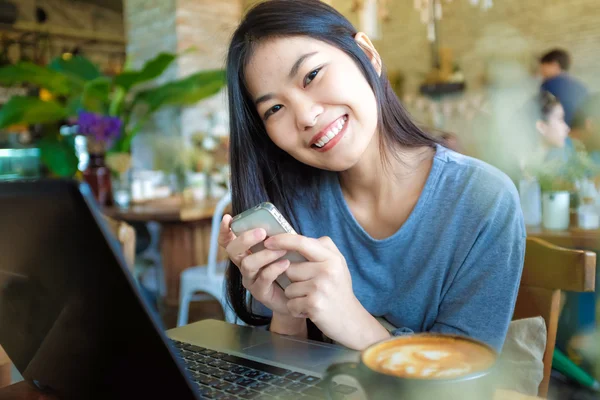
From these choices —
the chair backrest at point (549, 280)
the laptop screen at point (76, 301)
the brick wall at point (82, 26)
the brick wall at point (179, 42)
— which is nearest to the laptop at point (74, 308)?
the laptop screen at point (76, 301)

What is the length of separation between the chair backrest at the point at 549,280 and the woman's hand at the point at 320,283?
0.34 m

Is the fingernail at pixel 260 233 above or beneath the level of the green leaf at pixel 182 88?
beneath

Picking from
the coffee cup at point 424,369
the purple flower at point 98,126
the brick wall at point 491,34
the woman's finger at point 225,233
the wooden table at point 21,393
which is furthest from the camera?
the brick wall at point 491,34

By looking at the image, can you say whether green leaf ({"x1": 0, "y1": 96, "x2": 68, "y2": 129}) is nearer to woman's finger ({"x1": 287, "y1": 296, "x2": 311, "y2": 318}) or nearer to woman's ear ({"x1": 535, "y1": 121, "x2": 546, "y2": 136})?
woman's ear ({"x1": 535, "y1": 121, "x2": 546, "y2": 136})

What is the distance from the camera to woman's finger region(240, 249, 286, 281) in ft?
2.23

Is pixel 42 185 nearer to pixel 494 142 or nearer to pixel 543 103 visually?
pixel 494 142

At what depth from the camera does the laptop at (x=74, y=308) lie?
345mm

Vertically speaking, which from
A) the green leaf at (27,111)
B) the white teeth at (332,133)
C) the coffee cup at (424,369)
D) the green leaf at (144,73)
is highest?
the green leaf at (144,73)

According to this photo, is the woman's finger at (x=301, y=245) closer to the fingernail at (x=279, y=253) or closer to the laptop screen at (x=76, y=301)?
the fingernail at (x=279, y=253)

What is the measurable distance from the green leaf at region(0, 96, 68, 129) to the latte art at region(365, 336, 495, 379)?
3181 millimetres

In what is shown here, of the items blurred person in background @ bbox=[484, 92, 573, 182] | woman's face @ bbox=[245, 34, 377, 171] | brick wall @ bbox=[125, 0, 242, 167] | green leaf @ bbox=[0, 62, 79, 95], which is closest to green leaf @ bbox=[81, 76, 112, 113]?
green leaf @ bbox=[0, 62, 79, 95]

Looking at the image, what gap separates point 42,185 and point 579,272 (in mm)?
782

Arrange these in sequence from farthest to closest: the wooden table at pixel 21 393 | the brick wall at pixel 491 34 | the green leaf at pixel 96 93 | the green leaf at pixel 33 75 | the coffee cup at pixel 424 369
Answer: the brick wall at pixel 491 34
the green leaf at pixel 33 75
the green leaf at pixel 96 93
the wooden table at pixel 21 393
the coffee cup at pixel 424 369

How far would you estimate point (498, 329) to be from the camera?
75cm
